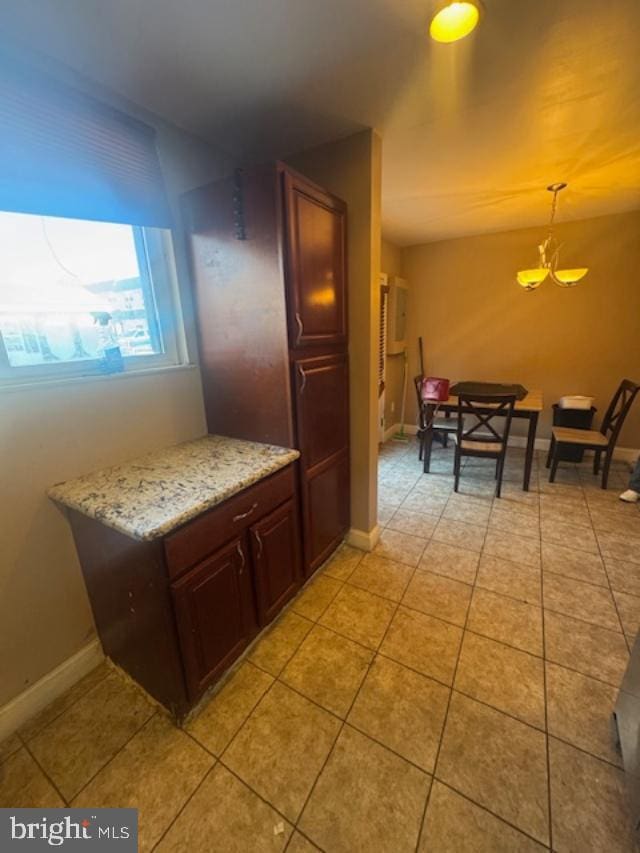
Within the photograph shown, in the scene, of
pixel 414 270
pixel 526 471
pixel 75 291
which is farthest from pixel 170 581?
pixel 414 270

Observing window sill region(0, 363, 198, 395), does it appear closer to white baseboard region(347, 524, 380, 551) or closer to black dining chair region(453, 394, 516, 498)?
white baseboard region(347, 524, 380, 551)

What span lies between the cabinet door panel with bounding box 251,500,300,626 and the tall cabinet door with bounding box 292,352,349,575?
113 mm

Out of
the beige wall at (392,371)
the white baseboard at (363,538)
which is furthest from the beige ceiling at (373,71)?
the white baseboard at (363,538)

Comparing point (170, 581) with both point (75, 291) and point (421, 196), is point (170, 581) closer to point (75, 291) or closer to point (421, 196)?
point (75, 291)

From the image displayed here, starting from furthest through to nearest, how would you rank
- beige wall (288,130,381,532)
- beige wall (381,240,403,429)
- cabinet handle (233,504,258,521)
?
beige wall (381,240,403,429) → beige wall (288,130,381,532) → cabinet handle (233,504,258,521)

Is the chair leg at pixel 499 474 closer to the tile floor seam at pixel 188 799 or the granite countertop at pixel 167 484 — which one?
the granite countertop at pixel 167 484

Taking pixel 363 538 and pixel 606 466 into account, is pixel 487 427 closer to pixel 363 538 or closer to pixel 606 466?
pixel 606 466

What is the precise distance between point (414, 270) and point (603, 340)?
86.3 inches

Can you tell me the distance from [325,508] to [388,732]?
1.00 m

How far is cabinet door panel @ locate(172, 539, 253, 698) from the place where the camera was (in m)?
1.19

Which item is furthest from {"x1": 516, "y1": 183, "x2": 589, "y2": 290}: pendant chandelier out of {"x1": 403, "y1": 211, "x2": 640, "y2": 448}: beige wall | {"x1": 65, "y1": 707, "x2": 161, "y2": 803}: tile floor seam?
{"x1": 65, "y1": 707, "x2": 161, "y2": 803}: tile floor seam

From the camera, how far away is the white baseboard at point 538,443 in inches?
140

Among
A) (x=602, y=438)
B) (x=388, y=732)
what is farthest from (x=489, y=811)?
(x=602, y=438)

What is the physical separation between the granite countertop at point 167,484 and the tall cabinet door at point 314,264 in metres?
0.58
